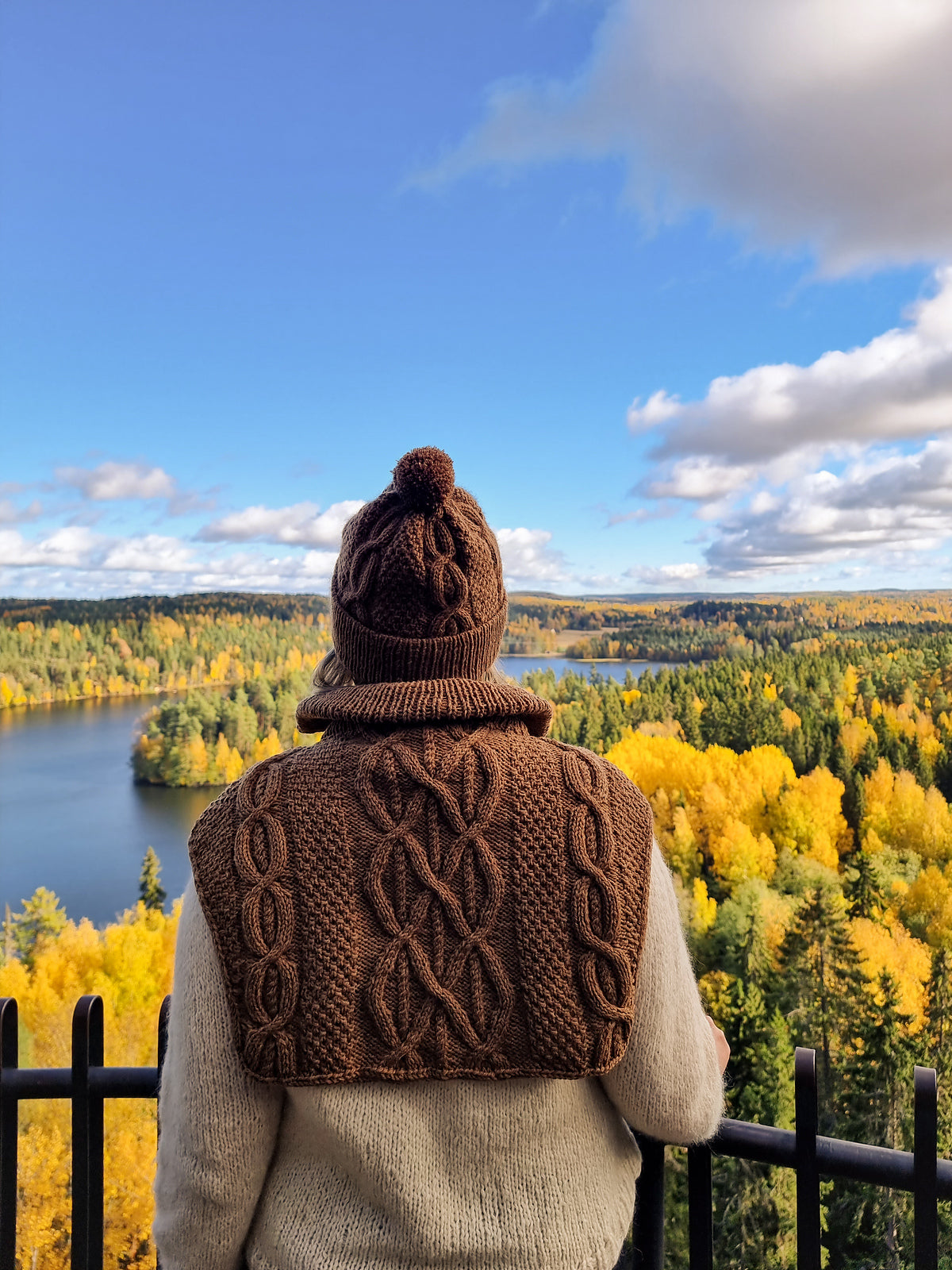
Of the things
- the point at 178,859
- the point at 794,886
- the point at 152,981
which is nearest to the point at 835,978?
the point at 794,886

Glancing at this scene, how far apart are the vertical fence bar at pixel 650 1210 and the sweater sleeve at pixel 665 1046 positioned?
17 cm

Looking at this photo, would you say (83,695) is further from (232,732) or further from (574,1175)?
(574,1175)

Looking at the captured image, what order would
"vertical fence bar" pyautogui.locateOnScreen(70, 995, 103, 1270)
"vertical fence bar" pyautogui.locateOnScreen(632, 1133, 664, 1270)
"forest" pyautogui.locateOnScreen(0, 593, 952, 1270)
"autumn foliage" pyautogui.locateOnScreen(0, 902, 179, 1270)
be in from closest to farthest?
"vertical fence bar" pyautogui.locateOnScreen(632, 1133, 664, 1270) < "vertical fence bar" pyautogui.locateOnScreen(70, 995, 103, 1270) < "autumn foliage" pyautogui.locateOnScreen(0, 902, 179, 1270) < "forest" pyautogui.locateOnScreen(0, 593, 952, 1270)

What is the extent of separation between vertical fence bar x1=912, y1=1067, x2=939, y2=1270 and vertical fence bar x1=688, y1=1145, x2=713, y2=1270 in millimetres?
265

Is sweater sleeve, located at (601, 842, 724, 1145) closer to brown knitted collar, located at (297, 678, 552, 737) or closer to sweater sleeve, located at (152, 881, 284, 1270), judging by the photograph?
brown knitted collar, located at (297, 678, 552, 737)

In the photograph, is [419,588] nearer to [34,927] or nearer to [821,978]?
[821,978]

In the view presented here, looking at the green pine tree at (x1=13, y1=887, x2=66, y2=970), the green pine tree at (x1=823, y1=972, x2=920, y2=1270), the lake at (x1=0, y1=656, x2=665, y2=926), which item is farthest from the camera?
the lake at (x1=0, y1=656, x2=665, y2=926)

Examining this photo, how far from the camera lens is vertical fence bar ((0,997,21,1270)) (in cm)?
132

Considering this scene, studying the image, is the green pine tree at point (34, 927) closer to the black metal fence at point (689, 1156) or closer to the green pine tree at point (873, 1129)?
the green pine tree at point (873, 1129)

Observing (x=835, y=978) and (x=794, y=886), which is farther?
(x=794, y=886)

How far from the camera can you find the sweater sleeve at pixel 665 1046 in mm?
905

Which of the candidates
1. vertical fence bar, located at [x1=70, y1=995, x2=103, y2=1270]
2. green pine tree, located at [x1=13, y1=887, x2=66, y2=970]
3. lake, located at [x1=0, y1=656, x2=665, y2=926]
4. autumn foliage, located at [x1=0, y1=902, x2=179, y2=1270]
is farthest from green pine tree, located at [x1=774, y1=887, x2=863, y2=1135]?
green pine tree, located at [x1=13, y1=887, x2=66, y2=970]

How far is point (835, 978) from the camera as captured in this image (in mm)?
23172

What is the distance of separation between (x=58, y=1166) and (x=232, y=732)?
1348 cm
